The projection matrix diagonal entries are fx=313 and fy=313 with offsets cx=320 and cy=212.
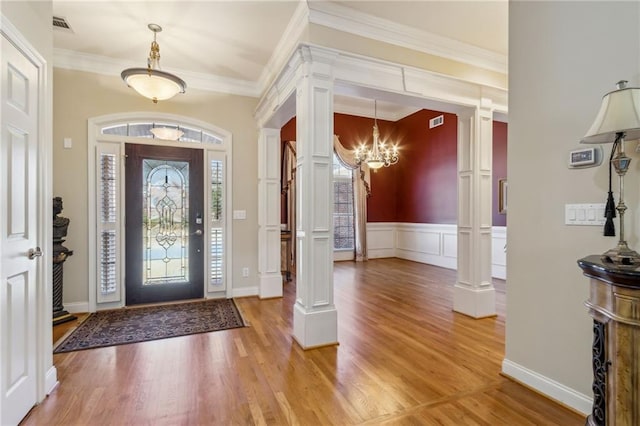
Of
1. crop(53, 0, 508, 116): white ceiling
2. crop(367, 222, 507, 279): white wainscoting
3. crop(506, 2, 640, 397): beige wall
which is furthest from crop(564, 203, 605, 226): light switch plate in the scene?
crop(367, 222, 507, 279): white wainscoting

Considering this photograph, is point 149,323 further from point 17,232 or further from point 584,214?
point 584,214

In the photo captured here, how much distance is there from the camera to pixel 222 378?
2266 mm

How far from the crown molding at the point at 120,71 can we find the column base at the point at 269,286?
2603mm

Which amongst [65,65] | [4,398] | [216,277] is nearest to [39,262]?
[4,398]

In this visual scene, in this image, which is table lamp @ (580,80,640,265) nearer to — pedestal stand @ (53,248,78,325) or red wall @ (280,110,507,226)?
red wall @ (280,110,507,226)

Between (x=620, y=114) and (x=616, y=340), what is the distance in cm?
100

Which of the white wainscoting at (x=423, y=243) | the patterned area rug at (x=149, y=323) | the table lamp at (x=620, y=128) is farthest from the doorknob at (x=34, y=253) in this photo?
the white wainscoting at (x=423, y=243)

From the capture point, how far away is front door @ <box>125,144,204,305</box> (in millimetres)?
4012

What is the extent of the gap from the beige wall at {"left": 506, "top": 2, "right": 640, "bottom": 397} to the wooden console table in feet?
1.49

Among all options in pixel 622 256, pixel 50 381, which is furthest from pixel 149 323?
pixel 622 256

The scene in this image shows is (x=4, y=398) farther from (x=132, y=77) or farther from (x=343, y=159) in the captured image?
Result: (x=343, y=159)

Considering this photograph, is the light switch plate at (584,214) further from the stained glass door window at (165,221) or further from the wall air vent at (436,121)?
the wall air vent at (436,121)

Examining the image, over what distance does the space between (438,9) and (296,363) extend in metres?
3.33

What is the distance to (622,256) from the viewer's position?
1413 mm
